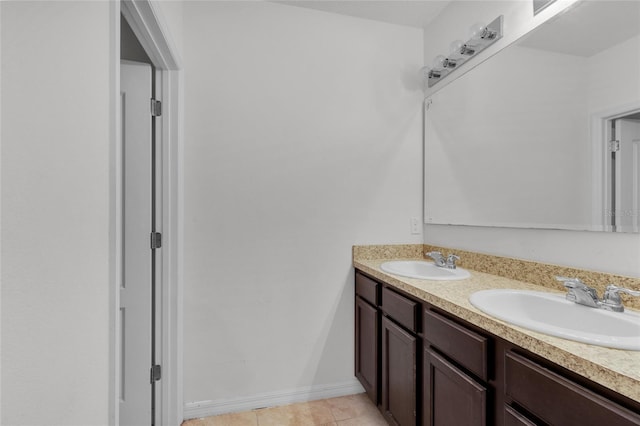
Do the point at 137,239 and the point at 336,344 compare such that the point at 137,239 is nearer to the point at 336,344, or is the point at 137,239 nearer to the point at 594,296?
the point at 336,344

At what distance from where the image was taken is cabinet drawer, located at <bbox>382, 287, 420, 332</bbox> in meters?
1.41

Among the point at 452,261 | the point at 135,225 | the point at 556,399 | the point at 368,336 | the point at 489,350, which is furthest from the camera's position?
the point at 368,336

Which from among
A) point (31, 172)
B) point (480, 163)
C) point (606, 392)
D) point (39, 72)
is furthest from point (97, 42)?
point (480, 163)

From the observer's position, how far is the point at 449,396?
46.8 inches

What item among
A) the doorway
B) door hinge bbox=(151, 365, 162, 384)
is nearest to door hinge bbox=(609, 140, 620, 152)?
the doorway

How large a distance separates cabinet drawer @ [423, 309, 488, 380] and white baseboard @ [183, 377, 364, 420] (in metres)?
1.03

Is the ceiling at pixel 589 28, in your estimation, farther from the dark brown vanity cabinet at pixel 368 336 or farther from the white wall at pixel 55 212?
the white wall at pixel 55 212

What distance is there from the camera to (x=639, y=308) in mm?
1080

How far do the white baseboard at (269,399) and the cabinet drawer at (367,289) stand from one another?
2.10ft

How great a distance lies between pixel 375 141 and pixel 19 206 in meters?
1.93

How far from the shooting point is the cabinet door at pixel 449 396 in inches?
40.8

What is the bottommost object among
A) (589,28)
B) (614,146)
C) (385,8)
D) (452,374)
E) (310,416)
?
(310,416)

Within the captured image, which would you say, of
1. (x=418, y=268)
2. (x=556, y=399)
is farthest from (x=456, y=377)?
(x=418, y=268)

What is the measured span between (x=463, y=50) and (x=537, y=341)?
168cm
